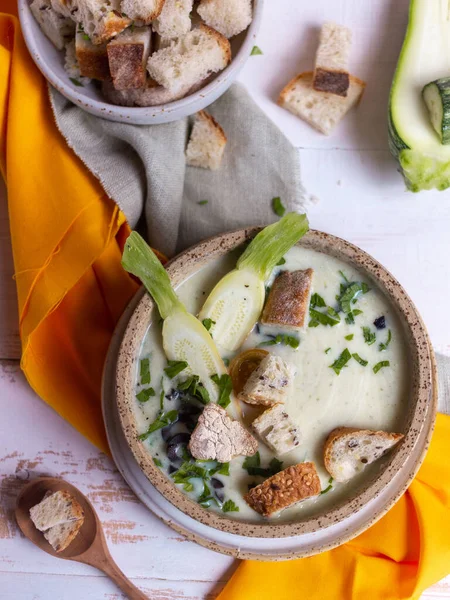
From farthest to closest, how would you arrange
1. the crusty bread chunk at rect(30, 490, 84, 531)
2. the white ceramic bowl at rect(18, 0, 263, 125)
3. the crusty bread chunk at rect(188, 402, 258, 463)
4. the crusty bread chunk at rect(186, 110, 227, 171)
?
the crusty bread chunk at rect(186, 110, 227, 171) → the crusty bread chunk at rect(30, 490, 84, 531) → the white ceramic bowl at rect(18, 0, 263, 125) → the crusty bread chunk at rect(188, 402, 258, 463)

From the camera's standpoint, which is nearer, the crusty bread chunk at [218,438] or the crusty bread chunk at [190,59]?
the crusty bread chunk at [218,438]

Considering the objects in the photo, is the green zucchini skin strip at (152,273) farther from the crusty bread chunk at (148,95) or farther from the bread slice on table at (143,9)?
the bread slice on table at (143,9)

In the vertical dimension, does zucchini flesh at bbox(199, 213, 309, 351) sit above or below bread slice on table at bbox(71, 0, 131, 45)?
below

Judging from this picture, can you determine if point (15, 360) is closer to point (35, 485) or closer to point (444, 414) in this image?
point (35, 485)

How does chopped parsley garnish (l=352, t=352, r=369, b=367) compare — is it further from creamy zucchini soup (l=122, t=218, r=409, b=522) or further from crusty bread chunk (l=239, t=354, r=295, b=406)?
crusty bread chunk (l=239, t=354, r=295, b=406)

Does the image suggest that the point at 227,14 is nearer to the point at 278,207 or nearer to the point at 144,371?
the point at 278,207

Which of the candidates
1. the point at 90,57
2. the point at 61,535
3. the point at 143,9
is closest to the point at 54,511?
the point at 61,535

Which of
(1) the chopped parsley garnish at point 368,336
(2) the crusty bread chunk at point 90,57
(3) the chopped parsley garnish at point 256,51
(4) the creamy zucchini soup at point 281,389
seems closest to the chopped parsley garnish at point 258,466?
(4) the creamy zucchini soup at point 281,389

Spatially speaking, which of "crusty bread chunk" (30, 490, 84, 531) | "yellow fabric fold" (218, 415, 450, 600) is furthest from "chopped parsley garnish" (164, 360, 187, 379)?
"yellow fabric fold" (218, 415, 450, 600)
